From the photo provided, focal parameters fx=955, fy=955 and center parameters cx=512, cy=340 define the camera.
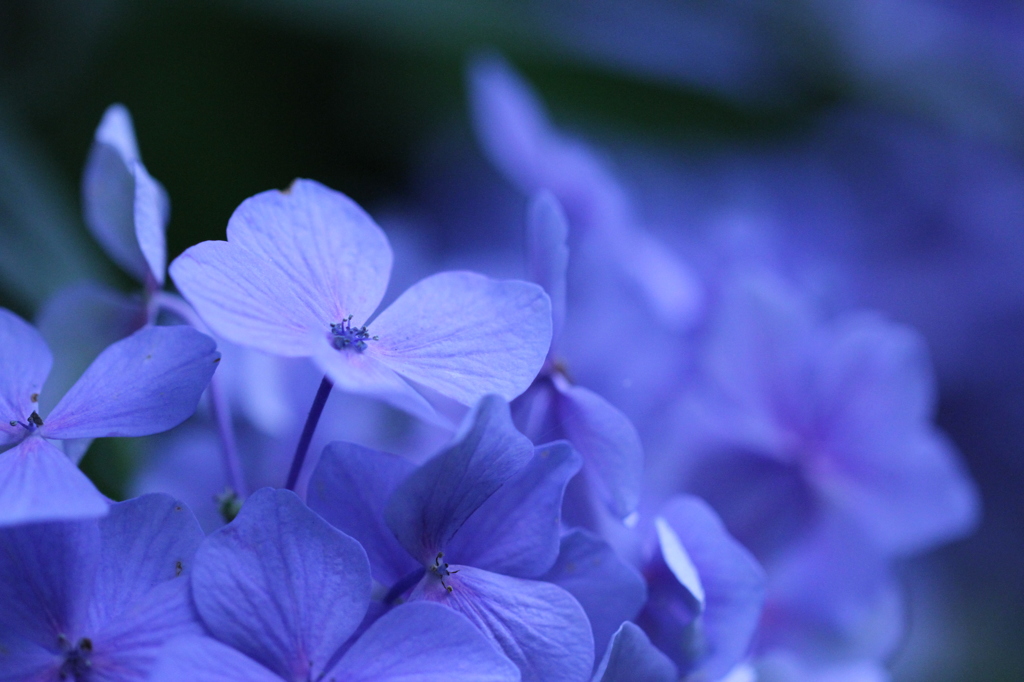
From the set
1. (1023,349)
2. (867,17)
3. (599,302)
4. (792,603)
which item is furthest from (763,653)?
(867,17)

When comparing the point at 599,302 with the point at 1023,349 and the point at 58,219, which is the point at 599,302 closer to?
the point at 58,219

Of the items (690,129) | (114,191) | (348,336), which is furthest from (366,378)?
(690,129)

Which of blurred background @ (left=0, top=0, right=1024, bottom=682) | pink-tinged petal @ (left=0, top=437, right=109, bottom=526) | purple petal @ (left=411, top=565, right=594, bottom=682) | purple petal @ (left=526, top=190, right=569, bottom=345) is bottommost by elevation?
pink-tinged petal @ (left=0, top=437, right=109, bottom=526)

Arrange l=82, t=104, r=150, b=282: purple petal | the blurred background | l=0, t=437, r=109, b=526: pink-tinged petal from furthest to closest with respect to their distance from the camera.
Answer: the blurred background < l=82, t=104, r=150, b=282: purple petal < l=0, t=437, r=109, b=526: pink-tinged petal

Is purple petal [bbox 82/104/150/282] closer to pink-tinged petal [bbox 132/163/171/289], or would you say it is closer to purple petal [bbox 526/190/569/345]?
pink-tinged petal [bbox 132/163/171/289]

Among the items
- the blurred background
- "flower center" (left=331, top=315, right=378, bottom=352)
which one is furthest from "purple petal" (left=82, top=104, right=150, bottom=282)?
the blurred background

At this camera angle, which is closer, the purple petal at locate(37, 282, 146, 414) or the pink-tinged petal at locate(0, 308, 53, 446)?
the pink-tinged petal at locate(0, 308, 53, 446)

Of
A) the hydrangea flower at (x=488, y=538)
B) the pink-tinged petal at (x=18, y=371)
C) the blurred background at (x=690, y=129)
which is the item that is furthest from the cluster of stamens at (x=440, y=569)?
the blurred background at (x=690, y=129)
